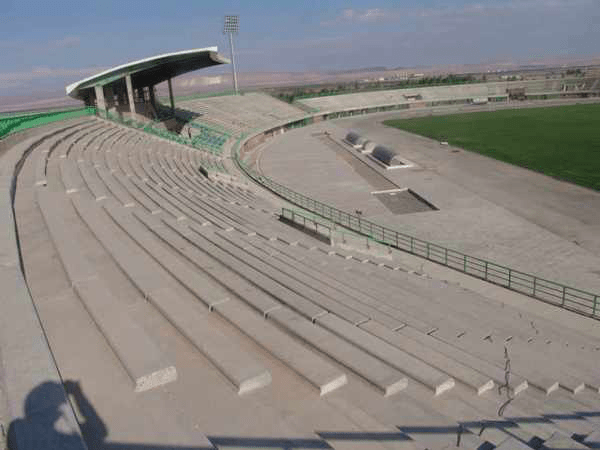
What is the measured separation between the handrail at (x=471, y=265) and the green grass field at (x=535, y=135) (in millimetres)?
17081

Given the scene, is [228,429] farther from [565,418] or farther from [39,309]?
[565,418]

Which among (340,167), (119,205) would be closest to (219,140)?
(340,167)

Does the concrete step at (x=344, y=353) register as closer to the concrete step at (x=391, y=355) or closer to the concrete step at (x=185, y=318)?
the concrete step at (x=391, y=355)

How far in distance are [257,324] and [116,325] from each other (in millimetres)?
→ 1870

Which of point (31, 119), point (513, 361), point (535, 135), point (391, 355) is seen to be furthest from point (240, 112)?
point (391, 355)

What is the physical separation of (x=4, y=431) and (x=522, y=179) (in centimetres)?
3535

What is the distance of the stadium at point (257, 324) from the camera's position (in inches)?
171

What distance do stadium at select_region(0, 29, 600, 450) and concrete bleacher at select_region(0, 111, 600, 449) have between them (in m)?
0.03

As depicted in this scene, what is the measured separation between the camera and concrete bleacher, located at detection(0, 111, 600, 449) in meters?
4.57

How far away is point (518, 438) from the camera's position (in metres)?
5.09

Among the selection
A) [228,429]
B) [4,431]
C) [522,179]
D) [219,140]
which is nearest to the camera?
[4,431]

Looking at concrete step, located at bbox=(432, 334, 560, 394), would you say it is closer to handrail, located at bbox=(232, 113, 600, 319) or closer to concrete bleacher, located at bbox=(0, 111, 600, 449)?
concrete bleacher, located at bbox=(0, 111, 600, 449)

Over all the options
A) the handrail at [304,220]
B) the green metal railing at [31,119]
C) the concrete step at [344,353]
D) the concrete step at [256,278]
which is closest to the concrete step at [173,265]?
the concrete step at [256,278]

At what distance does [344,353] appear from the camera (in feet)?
19.4
